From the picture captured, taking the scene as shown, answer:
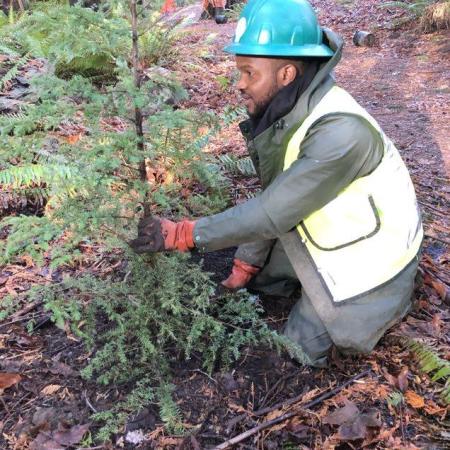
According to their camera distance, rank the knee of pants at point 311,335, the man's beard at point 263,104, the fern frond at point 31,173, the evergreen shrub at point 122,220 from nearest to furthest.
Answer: the evergreen shrub at point 122,220 < the man's beard at point 263,104 < the knee of pants at point 311,335 < the fern frond at point 31,173

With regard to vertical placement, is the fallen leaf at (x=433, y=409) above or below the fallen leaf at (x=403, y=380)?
below

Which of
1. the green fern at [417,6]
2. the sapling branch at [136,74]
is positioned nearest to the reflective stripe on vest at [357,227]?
the sapling branch at [136,74]

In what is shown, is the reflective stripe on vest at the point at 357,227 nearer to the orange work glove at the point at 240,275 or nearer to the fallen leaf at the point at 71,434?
the orange work glove at the point at 240,275

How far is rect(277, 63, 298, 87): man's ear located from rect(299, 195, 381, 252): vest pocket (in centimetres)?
70

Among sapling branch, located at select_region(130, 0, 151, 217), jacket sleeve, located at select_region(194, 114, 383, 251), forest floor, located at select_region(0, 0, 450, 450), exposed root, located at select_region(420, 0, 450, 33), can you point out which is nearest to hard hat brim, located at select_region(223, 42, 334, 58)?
jacket sleeve, located at select_region(194, 114, 383, 251)

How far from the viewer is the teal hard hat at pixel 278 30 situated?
2541 mm

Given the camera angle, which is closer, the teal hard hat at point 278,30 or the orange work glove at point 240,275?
the teal hard hat at point 278,30

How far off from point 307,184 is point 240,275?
1135mm

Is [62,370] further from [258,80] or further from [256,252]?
[258,80]

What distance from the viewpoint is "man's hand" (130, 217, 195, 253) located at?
8.23ft

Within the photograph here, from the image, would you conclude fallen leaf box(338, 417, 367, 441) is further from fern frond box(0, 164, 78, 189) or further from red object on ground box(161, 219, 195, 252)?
fern frond box(0, 164, 78, 189)

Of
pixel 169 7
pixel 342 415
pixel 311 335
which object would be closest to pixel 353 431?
pixel 342 415

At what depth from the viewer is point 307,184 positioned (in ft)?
8.07

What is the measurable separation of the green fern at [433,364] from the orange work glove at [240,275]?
113 cm
